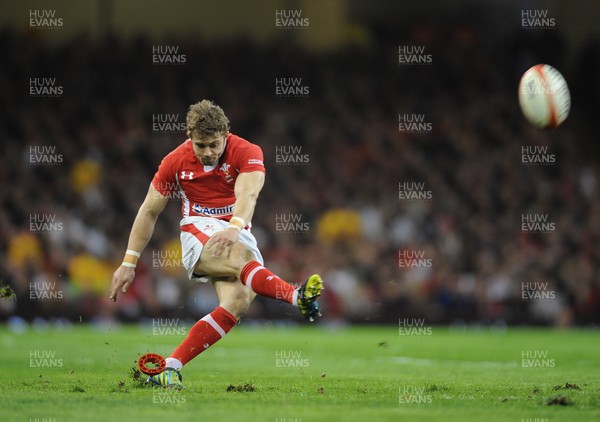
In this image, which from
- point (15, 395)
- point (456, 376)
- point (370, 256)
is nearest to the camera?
point (15, 395)

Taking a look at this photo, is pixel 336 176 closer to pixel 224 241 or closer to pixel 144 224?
pixel 144 224

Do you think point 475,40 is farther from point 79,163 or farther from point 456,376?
point 456,376

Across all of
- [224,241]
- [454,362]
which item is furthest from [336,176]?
[224,241]

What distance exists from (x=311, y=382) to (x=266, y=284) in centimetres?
142

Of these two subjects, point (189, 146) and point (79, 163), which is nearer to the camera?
point (189, 146)

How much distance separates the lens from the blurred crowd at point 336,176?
21578 mm

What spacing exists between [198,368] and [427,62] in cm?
1825

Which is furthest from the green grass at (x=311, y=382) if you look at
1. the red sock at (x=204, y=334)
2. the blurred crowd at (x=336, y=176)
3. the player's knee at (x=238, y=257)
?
the blurred crowd at (x=336, y=176)

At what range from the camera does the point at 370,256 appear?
22688 mm

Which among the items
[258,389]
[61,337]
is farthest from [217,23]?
[258,389]

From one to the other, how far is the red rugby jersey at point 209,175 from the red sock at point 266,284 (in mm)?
773

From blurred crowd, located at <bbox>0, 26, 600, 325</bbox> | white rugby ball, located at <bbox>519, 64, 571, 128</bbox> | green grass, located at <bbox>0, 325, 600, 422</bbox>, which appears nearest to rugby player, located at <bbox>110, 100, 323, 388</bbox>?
green grass, located at <bbox>0, 325, 600, 422</bbox>

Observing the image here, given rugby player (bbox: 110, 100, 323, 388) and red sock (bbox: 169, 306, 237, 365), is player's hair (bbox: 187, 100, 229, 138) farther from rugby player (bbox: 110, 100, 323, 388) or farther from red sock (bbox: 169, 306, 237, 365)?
red sock (bbox: 169, 306, 237, 365)

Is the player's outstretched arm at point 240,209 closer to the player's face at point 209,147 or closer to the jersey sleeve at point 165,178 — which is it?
the player's face at point 209,147
